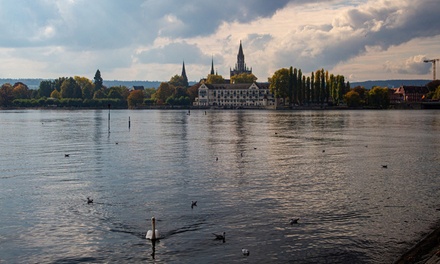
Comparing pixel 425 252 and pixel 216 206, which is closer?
pixel 425 252

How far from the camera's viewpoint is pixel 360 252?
2200 centimetres

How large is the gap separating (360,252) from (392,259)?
136cm

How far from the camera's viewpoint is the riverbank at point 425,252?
1842cm

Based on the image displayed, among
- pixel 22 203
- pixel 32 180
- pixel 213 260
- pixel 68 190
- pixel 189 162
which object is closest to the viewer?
pixel 213 260

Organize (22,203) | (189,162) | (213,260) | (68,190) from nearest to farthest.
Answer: (213,260) < (22,203) < (68,190) < (189,162)

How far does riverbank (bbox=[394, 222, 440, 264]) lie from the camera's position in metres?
18.4

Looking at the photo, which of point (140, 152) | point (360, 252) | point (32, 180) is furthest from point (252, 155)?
point (360, 252)

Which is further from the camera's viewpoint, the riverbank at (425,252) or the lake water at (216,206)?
the lake water at (216,206)

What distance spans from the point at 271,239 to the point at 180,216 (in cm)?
578

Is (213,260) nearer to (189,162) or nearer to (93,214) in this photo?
(93,214)

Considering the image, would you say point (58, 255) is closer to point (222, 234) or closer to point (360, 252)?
point (222, 234)

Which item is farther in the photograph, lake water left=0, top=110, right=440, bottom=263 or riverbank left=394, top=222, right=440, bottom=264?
lake water left=0, top=110, right=440, bottom=263

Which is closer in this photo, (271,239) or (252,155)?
(271,239)

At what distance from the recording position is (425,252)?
20.4 m
